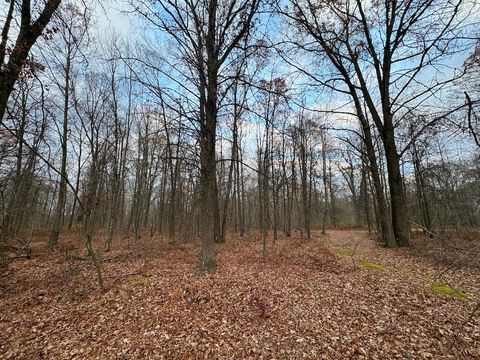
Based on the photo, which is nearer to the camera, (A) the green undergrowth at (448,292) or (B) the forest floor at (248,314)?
(B) the forest floor at (248,314)

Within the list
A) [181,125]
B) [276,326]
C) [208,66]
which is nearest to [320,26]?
[208,66]

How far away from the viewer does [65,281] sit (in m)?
6.80

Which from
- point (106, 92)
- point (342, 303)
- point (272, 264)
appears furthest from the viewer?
point (106, 92)

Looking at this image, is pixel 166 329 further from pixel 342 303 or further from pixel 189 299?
pixel 342 303

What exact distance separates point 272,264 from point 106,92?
516 inches

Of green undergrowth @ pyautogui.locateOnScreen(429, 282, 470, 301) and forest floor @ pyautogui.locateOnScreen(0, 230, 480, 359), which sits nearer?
forest floor @ pyautogui.locateOnScreen(0, 230, 480, 359)

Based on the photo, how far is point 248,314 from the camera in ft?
15.3

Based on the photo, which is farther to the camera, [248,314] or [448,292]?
[448,292]

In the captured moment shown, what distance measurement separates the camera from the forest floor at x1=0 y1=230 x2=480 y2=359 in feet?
Answer: 12.1

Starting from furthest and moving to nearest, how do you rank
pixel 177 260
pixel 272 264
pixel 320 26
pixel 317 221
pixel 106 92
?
pixel 317 221, pixel 106 92, pixel 320 26, pixel 177 260, pixel 272 264

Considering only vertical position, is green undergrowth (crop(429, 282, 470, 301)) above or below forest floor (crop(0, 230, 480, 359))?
above

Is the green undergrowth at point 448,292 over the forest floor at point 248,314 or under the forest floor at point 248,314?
over

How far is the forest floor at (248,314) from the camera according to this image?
370cm

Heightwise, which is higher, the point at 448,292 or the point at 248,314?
the point at 448,292
